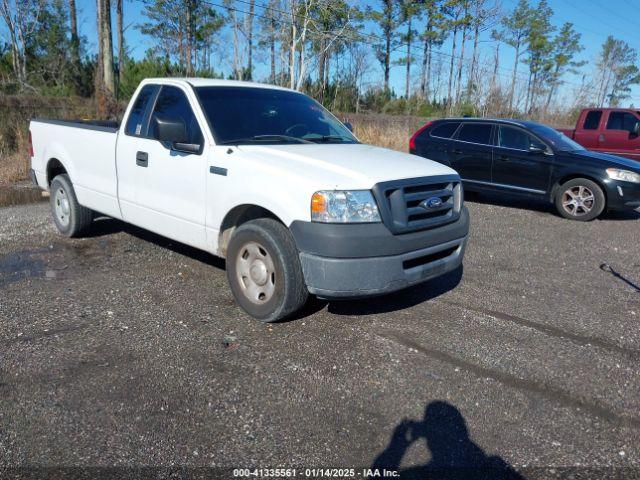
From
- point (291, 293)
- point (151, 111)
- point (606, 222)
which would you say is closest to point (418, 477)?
point (291, 293)

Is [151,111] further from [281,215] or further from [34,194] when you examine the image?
[34,194]

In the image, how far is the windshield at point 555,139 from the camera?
9273 millimetres

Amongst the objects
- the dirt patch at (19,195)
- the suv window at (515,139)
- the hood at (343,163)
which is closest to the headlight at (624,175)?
the suv window at (515,139)

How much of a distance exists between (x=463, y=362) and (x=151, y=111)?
12.2 feet

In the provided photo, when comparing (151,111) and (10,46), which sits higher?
(10,46)

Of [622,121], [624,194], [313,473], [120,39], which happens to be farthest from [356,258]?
[120,39]

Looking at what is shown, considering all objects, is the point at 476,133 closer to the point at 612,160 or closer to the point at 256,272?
the point at 612,160

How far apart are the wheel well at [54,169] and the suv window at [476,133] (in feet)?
23.4

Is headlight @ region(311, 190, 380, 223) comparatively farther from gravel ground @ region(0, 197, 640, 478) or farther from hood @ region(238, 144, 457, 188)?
gravel ground @ region(0, 197, 640, 478)

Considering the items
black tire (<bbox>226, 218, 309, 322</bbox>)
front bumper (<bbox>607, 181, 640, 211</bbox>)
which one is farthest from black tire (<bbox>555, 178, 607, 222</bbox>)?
black tire (<bbox>226, 218, 309, 322</bbox>)

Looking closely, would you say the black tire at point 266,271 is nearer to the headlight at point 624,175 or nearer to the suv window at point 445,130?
the headlight at point 624,175

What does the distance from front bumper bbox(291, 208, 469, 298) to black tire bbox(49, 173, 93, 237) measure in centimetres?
367

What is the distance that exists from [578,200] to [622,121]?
→ 665 centimetres

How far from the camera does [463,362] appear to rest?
12.1 feet
